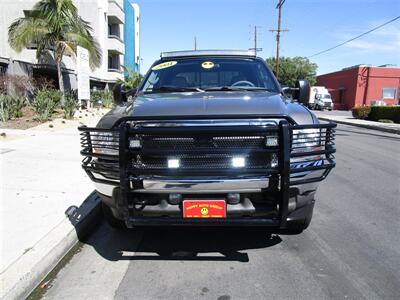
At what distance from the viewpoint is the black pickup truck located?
297 centimetres

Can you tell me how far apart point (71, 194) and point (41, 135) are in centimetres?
668

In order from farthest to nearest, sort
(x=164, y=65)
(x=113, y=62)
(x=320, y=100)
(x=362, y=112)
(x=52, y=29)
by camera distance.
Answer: (x=320, y=100) < (x=113, y=62) < (x=362, y=112) < (x=52, y=29) < (x=164, y=65)

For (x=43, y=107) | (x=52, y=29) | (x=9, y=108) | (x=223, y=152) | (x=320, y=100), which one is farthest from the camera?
(x=320, y=100)

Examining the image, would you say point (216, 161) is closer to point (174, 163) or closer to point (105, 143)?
point (174, 163)

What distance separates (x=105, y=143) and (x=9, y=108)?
1205 centimetres

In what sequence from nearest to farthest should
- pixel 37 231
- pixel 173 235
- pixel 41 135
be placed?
pixel 37 231 → pixel 173 235 → pixel 41 135

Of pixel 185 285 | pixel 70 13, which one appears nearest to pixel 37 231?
pixel 185 285

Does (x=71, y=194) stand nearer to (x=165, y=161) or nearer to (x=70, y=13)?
(x=165, y=161)

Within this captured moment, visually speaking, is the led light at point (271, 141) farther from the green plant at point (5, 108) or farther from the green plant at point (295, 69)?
the green plant at point (295, 69)

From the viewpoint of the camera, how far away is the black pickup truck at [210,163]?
117 inches

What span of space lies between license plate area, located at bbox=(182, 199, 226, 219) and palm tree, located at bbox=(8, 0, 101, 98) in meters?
17.7

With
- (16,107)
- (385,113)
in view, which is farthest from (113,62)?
(385,113)

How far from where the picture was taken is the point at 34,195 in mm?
5090

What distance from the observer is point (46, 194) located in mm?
5168
